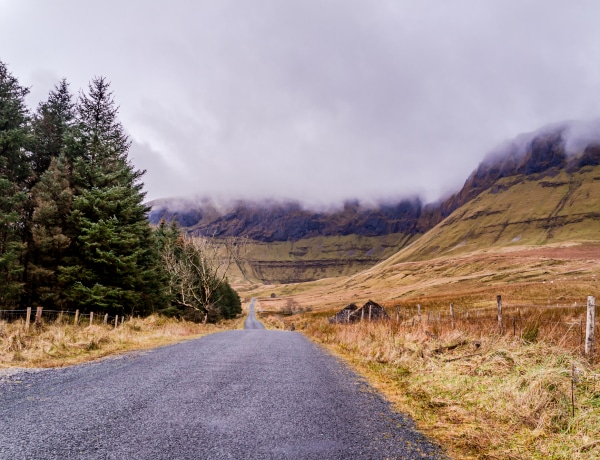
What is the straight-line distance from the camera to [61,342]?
45.0ft

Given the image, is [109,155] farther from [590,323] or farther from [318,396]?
[590,323]

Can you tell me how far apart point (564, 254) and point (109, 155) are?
161420mm

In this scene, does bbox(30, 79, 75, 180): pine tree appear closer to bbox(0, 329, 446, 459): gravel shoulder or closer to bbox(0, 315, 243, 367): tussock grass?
bbox(0, 315, 243, 367): tussock grass

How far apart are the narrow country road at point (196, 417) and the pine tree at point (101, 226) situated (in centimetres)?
1667

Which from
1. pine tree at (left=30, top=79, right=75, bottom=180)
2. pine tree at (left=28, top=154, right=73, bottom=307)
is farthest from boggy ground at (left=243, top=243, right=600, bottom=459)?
pine tree at (left=30, top=79, right=75, bottom=180)

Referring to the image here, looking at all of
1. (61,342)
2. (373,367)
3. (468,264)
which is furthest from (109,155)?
(468,264)

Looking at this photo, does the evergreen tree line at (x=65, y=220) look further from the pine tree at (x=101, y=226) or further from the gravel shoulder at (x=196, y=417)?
the gravel shoulder at (x=196, y=417)

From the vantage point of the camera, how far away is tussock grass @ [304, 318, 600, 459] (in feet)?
17.1

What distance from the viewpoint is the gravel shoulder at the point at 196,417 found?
15.4 feet

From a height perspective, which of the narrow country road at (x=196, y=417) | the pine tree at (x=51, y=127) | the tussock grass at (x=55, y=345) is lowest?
the tussock grass at (x=55, y=345)

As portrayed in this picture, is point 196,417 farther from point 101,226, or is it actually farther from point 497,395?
point 101,226

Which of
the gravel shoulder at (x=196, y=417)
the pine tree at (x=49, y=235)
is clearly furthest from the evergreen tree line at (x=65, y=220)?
the gravel shoulder at (x=196, y=417)

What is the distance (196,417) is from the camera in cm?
589

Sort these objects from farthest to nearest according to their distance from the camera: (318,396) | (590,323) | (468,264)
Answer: (468,264) → (590,323) → (318,396)
